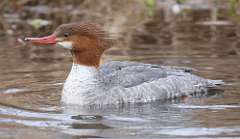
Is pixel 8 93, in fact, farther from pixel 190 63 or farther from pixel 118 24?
pixel 118 24

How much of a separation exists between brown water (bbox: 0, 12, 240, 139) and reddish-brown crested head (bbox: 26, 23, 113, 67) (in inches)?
27.4

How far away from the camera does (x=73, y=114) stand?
9.10 metres

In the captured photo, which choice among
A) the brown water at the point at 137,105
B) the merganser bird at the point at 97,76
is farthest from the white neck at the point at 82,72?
the brown water at the point at 137,105

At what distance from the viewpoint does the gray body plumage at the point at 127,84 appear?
384 inches

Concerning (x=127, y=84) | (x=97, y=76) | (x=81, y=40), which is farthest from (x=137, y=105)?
(x=81, y=40)

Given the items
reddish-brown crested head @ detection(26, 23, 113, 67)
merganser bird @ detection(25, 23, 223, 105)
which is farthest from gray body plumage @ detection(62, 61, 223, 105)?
reddish-brown crested head @ detection(26, 23, 113, 67)

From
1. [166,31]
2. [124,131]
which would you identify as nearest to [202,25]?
[166,31]

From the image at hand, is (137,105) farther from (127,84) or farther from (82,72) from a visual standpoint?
(82,72)

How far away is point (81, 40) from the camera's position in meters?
9.85

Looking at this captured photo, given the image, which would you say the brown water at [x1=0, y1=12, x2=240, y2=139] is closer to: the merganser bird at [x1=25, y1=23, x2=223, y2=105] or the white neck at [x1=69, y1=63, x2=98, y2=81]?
the merganser bird at [x1=25, y1=23, x2=223, y2=105]

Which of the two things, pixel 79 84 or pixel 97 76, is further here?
pixel 97 76

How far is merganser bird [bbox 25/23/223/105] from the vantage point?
973 cm

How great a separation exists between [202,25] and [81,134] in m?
8.37

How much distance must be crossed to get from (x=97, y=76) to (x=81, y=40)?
516mm
